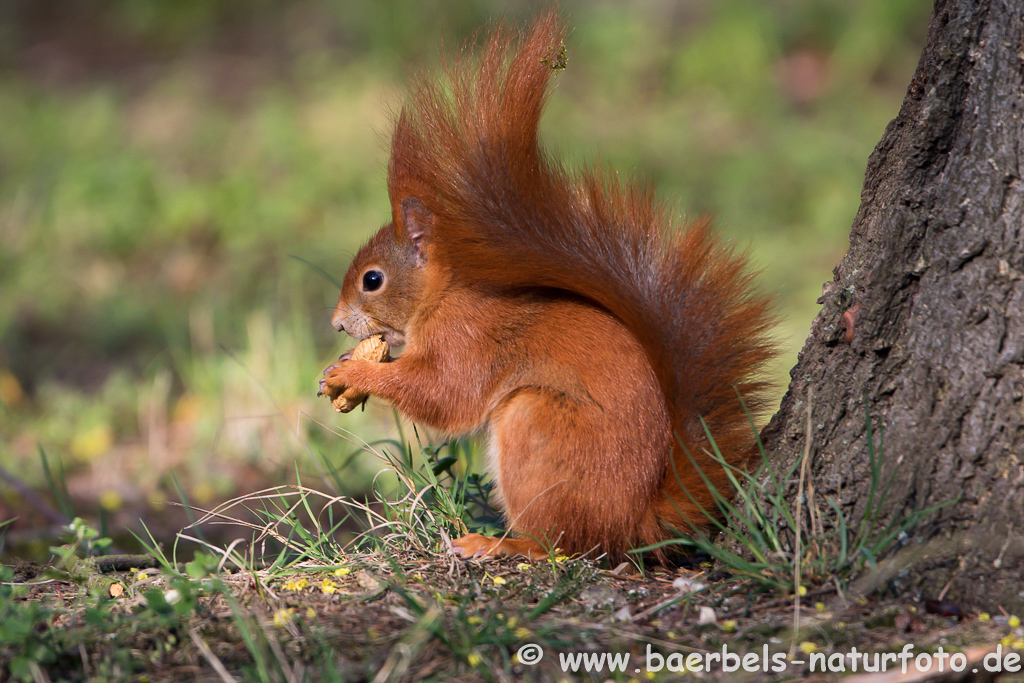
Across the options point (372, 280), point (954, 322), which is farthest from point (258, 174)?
point (954, 322)

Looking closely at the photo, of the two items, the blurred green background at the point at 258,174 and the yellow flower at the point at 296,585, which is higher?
the blurred green background at the point at 258,174

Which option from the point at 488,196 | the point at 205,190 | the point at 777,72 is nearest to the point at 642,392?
the point at 488,196

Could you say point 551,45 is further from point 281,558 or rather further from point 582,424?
point 281,558

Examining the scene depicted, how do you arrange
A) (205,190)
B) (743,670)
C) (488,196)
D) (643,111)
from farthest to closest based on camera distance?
(643,111) < (205,190) < (488,196) < (743,670)

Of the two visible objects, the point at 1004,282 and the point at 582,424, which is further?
the point at 582,424

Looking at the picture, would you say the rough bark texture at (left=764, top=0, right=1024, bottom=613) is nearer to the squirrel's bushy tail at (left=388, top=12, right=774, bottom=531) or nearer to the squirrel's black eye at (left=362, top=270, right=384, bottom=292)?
the squirrel's bushy tail at (left=388, top=12, right=774, bottom=531)

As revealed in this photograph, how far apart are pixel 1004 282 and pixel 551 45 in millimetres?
880

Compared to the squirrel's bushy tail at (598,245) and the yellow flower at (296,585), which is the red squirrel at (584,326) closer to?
the squirrel's bushy tail at (598,245)

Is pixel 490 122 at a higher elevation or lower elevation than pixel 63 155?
lower

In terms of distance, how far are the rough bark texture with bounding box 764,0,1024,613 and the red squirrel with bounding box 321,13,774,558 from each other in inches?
10.0

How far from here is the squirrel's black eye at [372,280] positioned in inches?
80.3

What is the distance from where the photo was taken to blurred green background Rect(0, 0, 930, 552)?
304cm

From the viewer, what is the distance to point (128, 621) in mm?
1314

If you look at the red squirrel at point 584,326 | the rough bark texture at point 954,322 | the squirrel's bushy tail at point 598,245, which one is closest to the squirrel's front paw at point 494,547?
the red squirrel at point 584,326
